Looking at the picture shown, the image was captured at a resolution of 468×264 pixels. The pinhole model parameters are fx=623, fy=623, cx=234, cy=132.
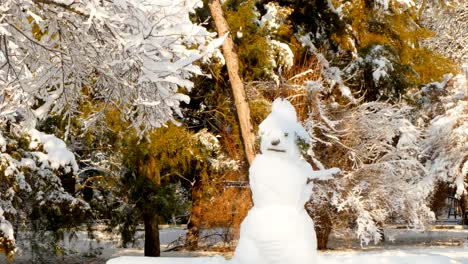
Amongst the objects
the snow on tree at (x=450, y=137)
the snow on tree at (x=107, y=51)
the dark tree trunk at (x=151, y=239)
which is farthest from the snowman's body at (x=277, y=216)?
the snow on tree at (x=450, y=137)

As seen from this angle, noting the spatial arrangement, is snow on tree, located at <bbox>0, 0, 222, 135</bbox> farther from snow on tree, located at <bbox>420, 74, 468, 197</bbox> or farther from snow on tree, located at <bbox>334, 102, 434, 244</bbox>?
snow on tree, located at <bbox>420, 74, 468, 197</bbox>

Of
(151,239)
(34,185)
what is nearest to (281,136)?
(34,185)

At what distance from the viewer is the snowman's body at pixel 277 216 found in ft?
18.5

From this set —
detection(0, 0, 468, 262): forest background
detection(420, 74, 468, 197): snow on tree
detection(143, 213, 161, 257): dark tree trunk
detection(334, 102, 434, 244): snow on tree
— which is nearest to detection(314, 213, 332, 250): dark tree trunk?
detection(0, 0, 468, 262): forest background

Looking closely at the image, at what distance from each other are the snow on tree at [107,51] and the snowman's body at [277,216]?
1.33 metres

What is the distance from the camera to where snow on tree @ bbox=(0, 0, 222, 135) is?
20.5 ft

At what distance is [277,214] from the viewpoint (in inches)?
223

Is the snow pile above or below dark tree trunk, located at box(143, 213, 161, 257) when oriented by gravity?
above

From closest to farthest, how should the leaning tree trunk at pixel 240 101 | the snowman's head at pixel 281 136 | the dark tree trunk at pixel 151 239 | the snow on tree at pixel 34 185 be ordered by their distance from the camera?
the snowman's head at pixel 281 136 → the leaning tree trunk at pixel 240 101 → the snow on tree at pixel 34 185 → the dark tree trunk at pixel 151 239

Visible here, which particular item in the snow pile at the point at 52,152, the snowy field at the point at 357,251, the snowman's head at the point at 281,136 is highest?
the snow pile at the point at 52,152

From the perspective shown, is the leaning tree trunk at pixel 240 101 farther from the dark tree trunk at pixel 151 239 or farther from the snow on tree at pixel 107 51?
the dark tree trunk at pixel 151 239

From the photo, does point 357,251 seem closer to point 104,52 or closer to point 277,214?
point 277,214

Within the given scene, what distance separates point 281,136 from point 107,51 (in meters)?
2.23

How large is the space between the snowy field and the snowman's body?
0.68 m
